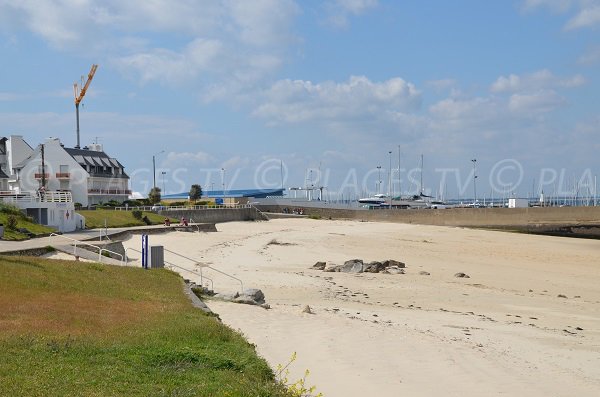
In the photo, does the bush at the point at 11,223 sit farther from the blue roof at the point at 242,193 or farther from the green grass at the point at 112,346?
the blue roof at the point at 242,193

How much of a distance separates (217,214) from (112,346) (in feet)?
246

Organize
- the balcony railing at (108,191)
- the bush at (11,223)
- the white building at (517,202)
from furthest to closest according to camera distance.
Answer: the white building at (517,202) → the balcony railing at (108,191) → the bush at (11,223)

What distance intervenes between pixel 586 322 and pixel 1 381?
18060 millimetres

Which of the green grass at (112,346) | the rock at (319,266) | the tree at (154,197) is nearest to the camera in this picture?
the green grass at (112,346)

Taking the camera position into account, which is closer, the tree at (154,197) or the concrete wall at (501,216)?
the tree at (154,197)

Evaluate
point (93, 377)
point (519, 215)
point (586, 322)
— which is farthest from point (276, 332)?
point (519, 215)

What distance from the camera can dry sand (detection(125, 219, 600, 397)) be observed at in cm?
1245

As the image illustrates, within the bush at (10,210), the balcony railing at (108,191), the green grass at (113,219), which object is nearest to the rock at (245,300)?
the bush at (10,210)

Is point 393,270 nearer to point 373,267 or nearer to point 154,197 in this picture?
point 373,267

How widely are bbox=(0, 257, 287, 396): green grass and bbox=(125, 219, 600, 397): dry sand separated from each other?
1.47 meters

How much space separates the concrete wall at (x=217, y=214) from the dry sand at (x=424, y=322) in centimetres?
3221

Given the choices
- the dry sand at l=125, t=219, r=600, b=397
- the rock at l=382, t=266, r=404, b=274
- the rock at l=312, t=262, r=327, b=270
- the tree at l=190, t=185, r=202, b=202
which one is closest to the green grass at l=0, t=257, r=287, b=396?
the dry sand at l=125, t=219, r=600, b=397

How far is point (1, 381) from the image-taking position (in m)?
9.41

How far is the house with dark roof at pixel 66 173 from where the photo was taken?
281ft
